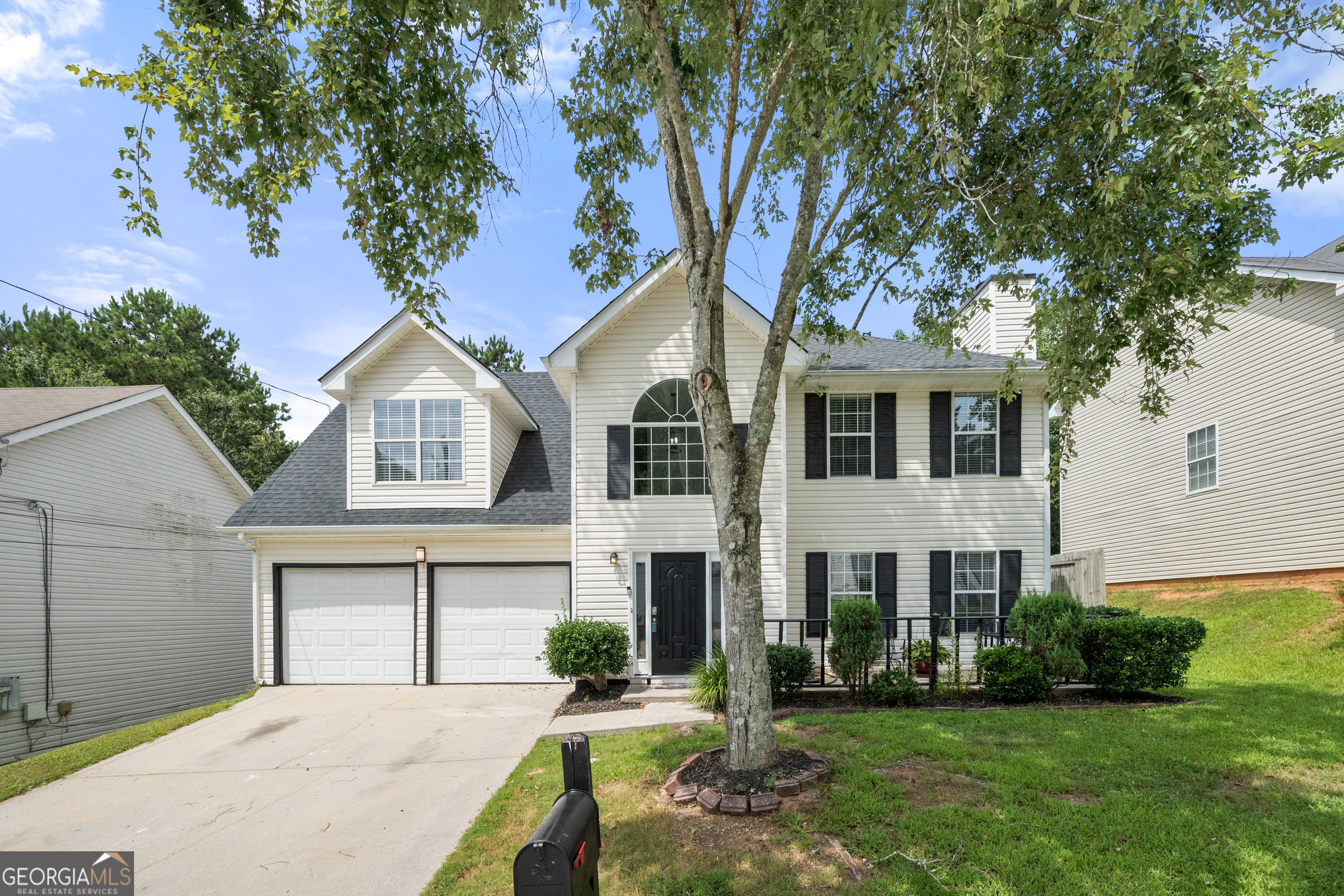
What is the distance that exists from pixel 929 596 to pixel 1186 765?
17.3 ft

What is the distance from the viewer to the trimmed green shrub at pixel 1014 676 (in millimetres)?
7879

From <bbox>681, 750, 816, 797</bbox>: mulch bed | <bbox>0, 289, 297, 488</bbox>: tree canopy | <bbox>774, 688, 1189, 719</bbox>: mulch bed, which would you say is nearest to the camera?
<bbox>681, 750, 816, 797</bbox>: mulch bed

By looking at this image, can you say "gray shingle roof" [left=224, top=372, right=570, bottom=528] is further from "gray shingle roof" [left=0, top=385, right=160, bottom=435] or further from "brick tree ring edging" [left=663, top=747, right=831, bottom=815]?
"brick tree ring edging" [left=663, top=747, right=831, bottom=815]

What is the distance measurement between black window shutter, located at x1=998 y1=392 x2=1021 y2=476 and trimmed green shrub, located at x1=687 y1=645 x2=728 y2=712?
5928 mm

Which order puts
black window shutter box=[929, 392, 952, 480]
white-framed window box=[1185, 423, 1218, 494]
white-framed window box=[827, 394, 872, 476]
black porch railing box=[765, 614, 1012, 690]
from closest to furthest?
black porch railing box=[765, 614, 1012, 690] → black window shutter box=[929, 392, 952, 480] → white-framed window box=[827, 394, 872, 476] → white-framed window box=[1185, 423, 1218, 494]

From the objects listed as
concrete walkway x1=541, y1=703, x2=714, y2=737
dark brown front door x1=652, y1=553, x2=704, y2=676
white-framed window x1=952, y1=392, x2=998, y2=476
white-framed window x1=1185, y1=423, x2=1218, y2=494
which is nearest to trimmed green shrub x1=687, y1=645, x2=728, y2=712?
concrete walkway x1=541, y1=703, x2=714, y2=737

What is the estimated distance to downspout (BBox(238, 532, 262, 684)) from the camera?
1100cm

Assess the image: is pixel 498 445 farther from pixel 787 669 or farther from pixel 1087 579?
pixel 1087 579

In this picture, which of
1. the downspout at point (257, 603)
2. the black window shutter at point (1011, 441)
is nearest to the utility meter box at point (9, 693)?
the downspout at point (257, 603)

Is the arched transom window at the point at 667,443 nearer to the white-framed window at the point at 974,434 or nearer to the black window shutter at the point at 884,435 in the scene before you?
the black window shutter at the point at 884,435

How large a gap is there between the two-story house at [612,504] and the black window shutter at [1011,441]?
33 mm

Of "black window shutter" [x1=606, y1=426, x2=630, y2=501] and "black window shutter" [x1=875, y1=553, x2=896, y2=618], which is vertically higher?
"black window shutter" [x1=606, y1=426, x2=630, y2=501]

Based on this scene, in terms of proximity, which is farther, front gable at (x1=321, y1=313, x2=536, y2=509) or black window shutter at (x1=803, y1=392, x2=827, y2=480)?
front gable at (x1=321, y1=313, x2=536, y2=509)

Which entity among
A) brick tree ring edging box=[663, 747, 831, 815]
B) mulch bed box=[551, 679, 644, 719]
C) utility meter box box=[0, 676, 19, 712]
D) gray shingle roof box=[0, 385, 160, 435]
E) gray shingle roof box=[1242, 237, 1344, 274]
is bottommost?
utility meter box box=[0, 676, 19, 712]
